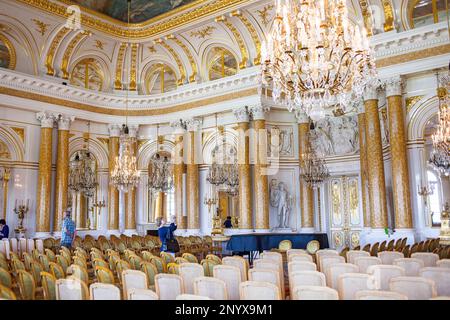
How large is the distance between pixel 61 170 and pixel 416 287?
528 inches

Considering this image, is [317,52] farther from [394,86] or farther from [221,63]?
[221,63]

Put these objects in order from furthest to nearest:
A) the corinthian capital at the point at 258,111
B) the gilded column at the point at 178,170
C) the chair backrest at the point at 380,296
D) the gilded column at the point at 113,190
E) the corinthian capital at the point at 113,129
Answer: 1. the corinthian capital at the point at 113,129
2. the gilded column at the point at 113,190
3. the gilded column at the point at 178,170
4. the corinthian capital at the point at 258,111
5. the chair backrest at the point at 380,296

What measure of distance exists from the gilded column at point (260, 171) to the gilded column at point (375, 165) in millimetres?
3486

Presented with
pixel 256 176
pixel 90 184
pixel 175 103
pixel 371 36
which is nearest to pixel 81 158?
pixel 90 184

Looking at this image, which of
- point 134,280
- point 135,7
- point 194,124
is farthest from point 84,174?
point 134,280

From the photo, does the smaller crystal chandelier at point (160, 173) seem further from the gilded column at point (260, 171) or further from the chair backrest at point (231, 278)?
the chair backrest at point (231, 278)

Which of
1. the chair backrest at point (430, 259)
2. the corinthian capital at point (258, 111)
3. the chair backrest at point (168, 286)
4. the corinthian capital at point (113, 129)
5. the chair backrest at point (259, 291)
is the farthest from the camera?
the corinthian capital at point (113, 129)

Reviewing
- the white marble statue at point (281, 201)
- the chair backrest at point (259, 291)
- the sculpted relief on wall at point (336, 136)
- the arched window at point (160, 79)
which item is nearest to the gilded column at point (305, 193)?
the sculpted relief on wall at point (336, 136)

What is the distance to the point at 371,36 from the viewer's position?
1187 cm

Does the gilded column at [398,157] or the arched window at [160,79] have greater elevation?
the arched window at [160,79]

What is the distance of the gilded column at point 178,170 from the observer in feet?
51.2

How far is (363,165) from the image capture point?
530 inches

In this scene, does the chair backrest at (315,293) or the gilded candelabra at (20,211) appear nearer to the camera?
the chair backrest at (315,293)
